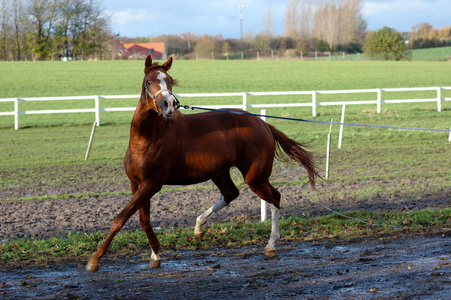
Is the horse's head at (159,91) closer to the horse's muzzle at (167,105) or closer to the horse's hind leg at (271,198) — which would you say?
the horse's muzzle at (167,105)

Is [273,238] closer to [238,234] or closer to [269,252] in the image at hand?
[269,252]

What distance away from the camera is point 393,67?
196 feet

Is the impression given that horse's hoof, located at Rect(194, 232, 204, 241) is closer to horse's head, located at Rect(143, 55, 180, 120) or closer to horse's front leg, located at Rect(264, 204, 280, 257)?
horse's front leg, located at Rect(264, 204, 280, 257)

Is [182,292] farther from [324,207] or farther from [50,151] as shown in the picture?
[50,151]

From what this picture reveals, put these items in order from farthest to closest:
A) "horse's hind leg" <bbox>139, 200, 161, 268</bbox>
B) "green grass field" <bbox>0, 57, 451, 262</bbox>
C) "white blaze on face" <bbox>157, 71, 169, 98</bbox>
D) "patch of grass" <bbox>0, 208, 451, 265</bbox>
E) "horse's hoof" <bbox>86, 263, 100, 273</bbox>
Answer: "green grass field" <bbox>0, 57, 451, 262</bbox>
"patch of grass" <bbox>0, 208, 451, 265</bbox>
"horse's hind leg" <bbox>139, 200, 161, 268</bbox>
"horse's hoof" <bbox>86, 263, 100, 273</bbox>
"white blaze on face" <bbox>157, 71, 169, 98</bbox>

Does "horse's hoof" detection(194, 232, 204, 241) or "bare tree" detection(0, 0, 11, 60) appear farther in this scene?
"bare tree" detection(0, 0, 11, 60)

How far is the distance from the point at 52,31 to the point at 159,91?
238ft

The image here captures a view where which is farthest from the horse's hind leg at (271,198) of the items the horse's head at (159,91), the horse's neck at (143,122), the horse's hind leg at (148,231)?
the horse's head at (159,91)

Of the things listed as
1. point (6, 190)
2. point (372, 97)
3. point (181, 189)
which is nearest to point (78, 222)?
point (181, 189)

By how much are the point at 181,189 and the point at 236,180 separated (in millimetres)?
1390

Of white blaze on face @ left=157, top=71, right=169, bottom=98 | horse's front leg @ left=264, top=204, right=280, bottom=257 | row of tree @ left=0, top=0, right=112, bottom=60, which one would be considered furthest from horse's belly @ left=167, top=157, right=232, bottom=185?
row of tree @ left=0, top=0, right=112, bottom=60

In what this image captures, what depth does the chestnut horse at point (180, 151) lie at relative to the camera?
18.3 feet

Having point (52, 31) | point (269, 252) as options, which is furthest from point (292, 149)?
point (52, 31)

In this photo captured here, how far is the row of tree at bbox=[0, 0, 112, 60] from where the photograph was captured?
233 ft
